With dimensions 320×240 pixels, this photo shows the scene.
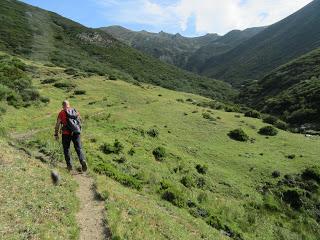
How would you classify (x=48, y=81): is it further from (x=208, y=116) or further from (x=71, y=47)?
(x=71, y=47)

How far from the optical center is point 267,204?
84.9 ft

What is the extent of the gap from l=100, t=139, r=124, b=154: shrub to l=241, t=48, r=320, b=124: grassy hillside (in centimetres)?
4378

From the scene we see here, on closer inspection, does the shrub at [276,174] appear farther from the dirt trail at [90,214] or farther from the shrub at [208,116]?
the dirt trail at [90,214]

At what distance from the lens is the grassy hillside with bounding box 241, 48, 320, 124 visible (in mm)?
66525

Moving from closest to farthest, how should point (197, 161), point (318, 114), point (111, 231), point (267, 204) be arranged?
point (111, 231)
point (267, 204)
point (197, 161)
point (318, 114)

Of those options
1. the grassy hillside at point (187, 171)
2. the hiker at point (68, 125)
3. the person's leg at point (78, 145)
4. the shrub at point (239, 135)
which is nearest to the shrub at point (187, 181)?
the grassy hillside at point (187, 171)

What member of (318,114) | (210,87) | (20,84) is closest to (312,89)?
(318,114)

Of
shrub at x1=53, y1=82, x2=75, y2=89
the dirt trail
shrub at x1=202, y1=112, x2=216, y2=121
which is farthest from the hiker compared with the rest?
shrub at x1=53, y1=82, x2=75, y2=89

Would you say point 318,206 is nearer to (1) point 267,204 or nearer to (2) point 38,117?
(1) point 267,204

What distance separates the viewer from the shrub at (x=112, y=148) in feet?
83.7

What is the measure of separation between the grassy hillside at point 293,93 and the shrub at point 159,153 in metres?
40.5

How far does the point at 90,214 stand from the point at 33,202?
6.41 ft

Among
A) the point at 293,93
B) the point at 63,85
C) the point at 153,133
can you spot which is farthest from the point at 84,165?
the point at 293,93

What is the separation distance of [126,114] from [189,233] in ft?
76.4
